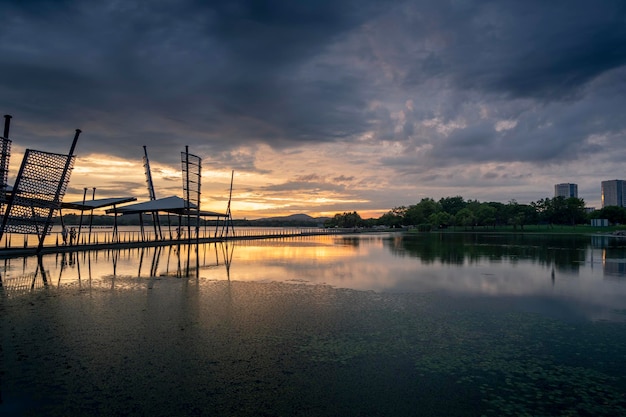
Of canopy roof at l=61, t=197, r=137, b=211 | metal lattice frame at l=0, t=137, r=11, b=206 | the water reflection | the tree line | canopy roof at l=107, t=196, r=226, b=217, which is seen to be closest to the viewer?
the water reflection

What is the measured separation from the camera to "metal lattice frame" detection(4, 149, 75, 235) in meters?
26.7

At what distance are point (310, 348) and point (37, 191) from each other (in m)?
26.6

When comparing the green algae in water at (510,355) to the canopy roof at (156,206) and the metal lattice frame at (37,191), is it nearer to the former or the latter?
the metal lattice frame at (37,191)

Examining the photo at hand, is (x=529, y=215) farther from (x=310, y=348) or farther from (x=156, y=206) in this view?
(x=310, y=348)

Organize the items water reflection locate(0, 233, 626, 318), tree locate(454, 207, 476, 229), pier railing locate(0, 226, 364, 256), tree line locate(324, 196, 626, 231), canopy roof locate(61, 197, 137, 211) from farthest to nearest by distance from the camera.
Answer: tree locate(454, 207, 476, 229), tree line locate(324, 196, 626, 231), canopy roof locate(61, 197, 137, 211), pier railing locate(0, 226, 364, 256), water reflection locate(0, 233, 626, 318)

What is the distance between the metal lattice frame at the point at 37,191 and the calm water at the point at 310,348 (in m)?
11.1

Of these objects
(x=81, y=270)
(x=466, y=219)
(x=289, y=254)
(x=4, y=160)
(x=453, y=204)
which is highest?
(x=453, y=204)

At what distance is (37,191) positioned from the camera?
2748 cm

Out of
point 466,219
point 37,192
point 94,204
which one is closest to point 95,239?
point 94,204

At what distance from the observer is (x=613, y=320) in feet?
40.2

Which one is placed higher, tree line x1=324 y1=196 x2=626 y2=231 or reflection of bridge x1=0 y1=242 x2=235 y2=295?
tree line x1=324 y1=196 x2=626 y2=231

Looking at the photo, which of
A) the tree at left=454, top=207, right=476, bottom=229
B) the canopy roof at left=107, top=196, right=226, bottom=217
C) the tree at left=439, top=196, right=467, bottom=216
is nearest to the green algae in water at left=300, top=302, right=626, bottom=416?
the canopy roof at left=107, top=196, right=226, bottom=217

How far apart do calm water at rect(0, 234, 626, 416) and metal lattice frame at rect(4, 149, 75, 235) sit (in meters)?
11.1

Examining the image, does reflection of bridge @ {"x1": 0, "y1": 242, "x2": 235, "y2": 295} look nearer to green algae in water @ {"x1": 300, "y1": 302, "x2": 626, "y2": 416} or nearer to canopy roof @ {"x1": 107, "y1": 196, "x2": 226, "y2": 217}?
canopy roof @ {"x1": 107, "y1": 196, "x2": 226, "y2": 217}
